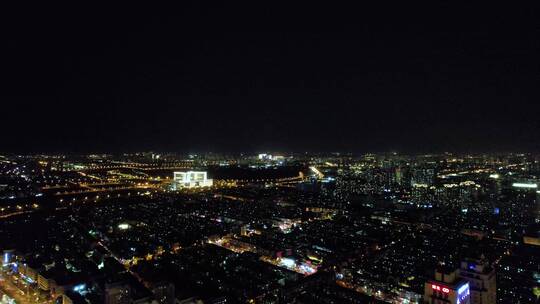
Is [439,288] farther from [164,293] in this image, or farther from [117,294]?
[117,294]

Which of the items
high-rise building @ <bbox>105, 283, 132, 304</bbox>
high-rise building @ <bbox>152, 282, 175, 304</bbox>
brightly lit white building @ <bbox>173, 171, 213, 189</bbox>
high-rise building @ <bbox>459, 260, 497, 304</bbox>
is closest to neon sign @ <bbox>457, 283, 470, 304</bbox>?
high-rise building @ <bbox>459, 260, 497, 304</bbox>

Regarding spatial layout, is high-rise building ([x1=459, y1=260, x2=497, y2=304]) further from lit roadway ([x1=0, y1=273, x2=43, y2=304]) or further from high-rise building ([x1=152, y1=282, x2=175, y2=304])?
lit roadway ([x1=0, y1=273, x2=43, y2=304])

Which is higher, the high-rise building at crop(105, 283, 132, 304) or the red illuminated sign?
the red illuminated sign

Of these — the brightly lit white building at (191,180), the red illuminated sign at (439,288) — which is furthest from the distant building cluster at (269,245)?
the brightly lit white building at (191,180)

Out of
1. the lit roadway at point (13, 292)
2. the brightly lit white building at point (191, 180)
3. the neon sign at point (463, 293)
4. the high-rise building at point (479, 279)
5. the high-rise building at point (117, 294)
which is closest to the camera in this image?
the neon sign at point (463, 293)

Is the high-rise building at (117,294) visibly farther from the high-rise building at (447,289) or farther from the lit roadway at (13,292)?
the high-rise building at (447,289)

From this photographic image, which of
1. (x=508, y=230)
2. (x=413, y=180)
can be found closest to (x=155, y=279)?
(x=508, y=230)

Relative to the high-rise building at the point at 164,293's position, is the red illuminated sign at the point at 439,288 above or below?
above
